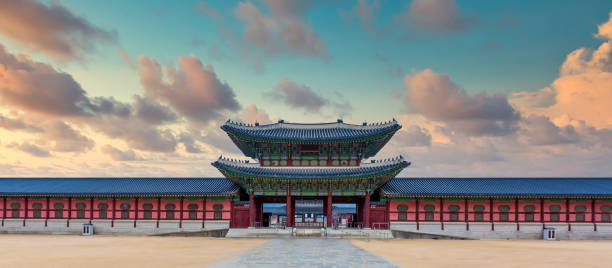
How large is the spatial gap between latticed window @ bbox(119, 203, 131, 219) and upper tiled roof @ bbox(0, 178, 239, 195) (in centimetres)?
156

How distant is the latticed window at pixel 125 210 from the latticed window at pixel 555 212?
41.2m

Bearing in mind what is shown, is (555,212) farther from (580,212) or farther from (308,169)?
(308,169)

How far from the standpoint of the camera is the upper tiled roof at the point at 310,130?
45588 millimetres

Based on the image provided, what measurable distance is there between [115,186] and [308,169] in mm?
19848

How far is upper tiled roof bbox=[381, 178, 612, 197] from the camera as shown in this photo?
44.0 m

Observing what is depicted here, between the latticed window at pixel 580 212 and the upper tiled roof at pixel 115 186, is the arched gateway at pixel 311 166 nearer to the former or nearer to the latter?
the upper tiled roof at pixel 115 186

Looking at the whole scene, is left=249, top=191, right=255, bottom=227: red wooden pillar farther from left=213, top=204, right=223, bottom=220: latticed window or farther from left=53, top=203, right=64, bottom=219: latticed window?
left=53, top=203, right=64, bottom=219: latticed window

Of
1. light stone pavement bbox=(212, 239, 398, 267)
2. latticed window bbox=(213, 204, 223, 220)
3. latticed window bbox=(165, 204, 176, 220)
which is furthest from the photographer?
latticed window bbox=(165, 204, 176, 220)

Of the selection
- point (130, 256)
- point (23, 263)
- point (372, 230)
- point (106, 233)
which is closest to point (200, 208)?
point (106, 233)

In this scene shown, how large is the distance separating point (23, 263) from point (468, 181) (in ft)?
129

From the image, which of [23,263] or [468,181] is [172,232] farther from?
[468,181]

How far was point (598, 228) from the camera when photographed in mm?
44312

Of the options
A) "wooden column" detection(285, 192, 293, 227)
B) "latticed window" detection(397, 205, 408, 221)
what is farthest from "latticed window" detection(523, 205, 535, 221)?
"wooden column" detection(285, 192, 293, 227)

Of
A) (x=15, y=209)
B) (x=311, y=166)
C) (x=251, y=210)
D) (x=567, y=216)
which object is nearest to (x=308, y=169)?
(x=311, y=166)
